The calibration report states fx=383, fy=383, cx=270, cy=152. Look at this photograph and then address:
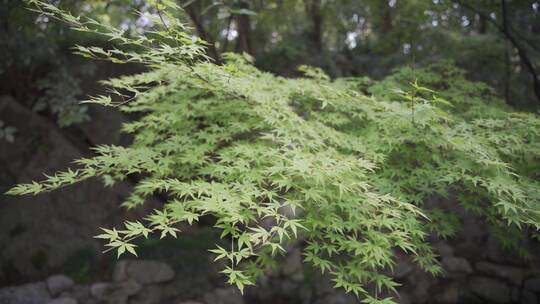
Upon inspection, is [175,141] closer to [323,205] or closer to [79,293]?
[323,205]

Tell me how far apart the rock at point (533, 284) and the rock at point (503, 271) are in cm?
10

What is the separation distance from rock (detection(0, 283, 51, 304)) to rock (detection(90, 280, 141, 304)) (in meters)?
0.63

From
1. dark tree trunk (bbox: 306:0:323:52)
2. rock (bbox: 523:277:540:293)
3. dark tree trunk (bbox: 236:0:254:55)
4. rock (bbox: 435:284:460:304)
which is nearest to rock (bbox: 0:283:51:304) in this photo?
dark tree trunk (bbox: 236:0:254:55)

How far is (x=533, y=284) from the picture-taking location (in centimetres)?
647

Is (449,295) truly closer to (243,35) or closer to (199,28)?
(243,35)

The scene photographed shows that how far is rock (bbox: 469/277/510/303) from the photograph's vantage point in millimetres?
6570

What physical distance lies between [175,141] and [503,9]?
4406 millimetres

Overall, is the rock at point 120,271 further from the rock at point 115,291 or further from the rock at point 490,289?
the rock at point 490,289

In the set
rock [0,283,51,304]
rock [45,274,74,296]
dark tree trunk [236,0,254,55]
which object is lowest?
rock [45,274,74,296]

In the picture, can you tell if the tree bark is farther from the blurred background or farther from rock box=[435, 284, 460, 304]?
rock box=[435, 284, 460, 304]

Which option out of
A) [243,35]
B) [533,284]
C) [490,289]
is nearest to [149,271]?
[243,35]

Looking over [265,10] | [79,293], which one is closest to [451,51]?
[265,10]

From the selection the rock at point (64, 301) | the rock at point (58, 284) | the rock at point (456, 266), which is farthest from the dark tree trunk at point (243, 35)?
the rock at point (456, 266)

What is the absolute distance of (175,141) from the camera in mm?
3537
